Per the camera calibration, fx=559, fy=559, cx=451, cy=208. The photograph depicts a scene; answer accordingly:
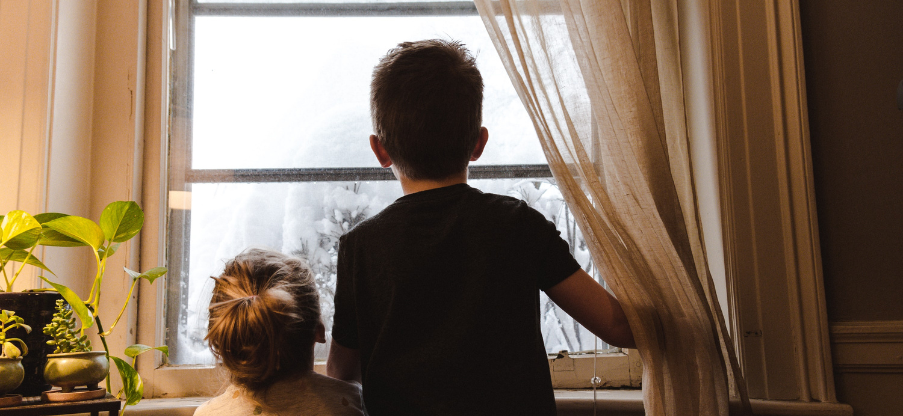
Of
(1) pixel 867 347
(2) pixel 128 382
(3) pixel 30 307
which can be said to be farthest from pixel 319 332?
(1) pixel 867 347

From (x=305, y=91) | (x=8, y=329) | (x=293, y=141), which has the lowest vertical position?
(x=8, y=329)

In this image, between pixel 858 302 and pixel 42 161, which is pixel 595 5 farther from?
pixel 42 161

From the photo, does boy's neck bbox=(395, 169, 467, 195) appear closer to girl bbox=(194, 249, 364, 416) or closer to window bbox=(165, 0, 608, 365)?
girl bbox=(194, 249, 364, 416)

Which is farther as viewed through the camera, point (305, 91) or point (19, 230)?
point (305, 91)

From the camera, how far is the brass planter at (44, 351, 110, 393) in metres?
0.85

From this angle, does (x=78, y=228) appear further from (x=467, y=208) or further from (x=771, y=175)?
(x=771, y=175)

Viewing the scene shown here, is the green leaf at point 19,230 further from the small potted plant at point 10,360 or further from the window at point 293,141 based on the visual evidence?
the window at point 293,141

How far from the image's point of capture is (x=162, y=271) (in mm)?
1007

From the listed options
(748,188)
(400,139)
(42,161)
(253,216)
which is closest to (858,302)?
(748,188)

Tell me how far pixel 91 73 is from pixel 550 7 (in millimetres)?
984

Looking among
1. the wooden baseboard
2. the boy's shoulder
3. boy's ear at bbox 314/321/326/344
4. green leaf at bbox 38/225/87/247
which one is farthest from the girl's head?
the wooden baseboard

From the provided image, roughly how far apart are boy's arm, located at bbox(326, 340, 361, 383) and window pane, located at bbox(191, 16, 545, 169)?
0.50 metres

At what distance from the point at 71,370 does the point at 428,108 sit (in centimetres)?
67

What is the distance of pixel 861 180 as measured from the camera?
1.08m
